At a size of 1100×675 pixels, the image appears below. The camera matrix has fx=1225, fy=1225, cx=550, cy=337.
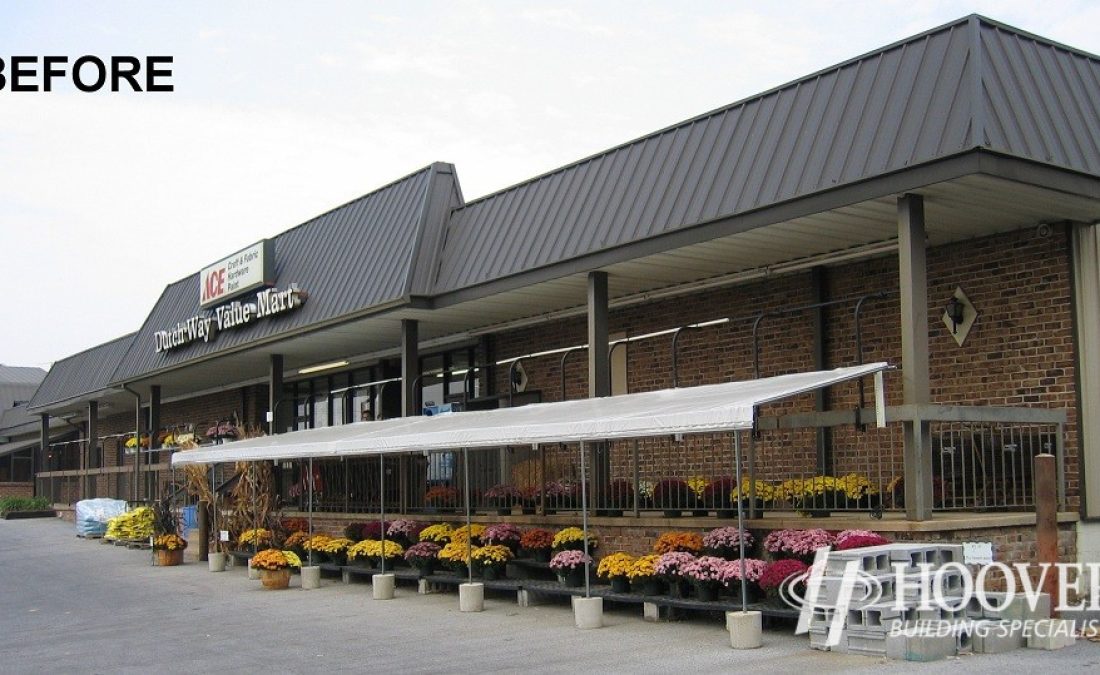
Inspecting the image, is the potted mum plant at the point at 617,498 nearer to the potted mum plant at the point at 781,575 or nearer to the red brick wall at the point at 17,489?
the potted mum plant at the point at 781,575

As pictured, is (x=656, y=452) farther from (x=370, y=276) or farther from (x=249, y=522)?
(x=249, y=522)

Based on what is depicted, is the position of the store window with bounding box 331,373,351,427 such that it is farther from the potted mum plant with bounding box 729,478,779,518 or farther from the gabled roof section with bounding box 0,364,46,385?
the gabled roof section with bounding box 0,364,46,385

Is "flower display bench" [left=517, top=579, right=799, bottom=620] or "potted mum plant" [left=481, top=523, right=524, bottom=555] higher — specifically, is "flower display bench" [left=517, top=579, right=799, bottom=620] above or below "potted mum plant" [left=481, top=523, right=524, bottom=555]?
below

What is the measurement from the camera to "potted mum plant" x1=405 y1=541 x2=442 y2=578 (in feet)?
55.9

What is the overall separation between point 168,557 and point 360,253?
23.8 feet

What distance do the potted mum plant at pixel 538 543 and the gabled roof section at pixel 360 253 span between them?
5.35 metres

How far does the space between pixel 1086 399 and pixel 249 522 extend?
47.6ft

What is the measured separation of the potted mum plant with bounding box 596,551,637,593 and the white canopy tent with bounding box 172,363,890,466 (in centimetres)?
166

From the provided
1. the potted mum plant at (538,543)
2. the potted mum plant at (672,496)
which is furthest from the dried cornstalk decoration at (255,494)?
the potted mum plant at (672,496)

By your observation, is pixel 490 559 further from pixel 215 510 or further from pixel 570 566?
pixel 215 510

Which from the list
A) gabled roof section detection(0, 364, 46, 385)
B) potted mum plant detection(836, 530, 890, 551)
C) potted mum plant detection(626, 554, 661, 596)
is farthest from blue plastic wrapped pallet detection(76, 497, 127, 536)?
gabled roof section detection(0, 364, 46, 385)

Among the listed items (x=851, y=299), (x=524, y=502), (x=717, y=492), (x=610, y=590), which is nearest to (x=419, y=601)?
(x=524, y=502)

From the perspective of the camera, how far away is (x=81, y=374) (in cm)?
3959

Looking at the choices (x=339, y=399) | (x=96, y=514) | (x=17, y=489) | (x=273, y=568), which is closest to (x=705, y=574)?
(x=273, y=568)
